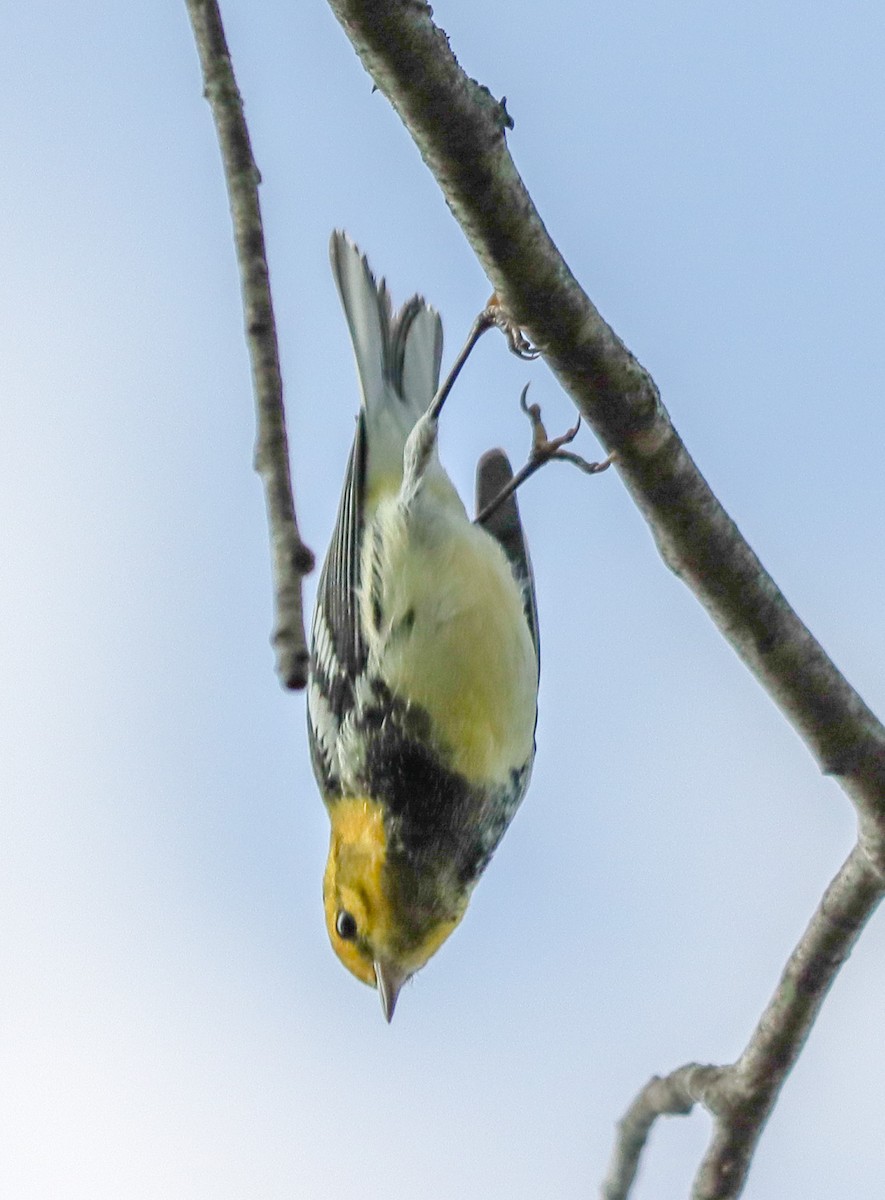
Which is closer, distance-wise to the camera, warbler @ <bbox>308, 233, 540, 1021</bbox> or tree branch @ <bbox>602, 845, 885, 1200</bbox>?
tree branch @ <bbox>602, 845, 885, 1200</bbox>

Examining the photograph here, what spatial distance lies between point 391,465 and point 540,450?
2.44ft

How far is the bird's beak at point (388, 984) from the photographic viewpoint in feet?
15.7

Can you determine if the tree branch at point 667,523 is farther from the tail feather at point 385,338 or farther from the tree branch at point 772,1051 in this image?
the tail feather at point 385,338

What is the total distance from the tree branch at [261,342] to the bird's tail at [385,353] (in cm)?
158

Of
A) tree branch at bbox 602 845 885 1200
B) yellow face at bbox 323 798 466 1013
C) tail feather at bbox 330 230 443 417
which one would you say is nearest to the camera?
tree branch at bbox 602 845 885 1200

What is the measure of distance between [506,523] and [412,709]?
3.59ft

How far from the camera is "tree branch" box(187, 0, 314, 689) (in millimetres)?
3441

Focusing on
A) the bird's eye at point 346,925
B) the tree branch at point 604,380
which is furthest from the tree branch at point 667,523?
the bird's eye at point 346,925

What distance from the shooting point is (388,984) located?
482 cm

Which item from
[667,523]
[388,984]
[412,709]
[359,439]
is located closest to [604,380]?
[667,523]

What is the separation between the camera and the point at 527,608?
5.35 metres

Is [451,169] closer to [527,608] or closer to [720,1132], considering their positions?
[720,1132]

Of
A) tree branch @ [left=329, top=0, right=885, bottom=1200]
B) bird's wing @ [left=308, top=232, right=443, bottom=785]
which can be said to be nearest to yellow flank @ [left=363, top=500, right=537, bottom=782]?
Result: bird's wing @ [left=308, top=232, right=443, bottom=785]

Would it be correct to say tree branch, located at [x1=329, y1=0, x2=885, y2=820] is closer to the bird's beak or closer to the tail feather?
the bird's beak
